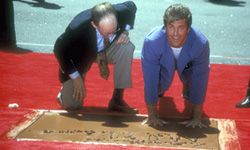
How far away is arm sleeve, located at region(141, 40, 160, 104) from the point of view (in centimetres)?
333

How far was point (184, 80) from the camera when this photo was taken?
152 inches

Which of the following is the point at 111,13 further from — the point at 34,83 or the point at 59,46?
the point at 34,83

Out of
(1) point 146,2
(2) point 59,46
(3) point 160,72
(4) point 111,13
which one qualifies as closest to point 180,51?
(3) point 160,72

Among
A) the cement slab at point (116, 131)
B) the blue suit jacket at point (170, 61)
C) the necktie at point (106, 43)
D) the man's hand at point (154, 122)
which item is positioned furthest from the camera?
Answer: the necktie at point (106, 43)

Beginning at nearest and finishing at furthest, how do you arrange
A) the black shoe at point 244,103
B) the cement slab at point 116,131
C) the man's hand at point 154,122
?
the cement slab at point 116,131, the man's hand at point 154,122, the black shoe at point 244,103

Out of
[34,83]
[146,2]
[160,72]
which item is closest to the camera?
[160,72]

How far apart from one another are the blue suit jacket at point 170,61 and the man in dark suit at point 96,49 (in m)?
0.32

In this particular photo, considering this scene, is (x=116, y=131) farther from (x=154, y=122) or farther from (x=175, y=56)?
(x=175, y=56)

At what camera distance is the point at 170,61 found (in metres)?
3.38

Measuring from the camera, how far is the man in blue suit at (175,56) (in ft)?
10.3

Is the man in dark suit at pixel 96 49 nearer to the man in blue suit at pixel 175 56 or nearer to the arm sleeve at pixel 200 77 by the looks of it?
the man in blue suit at pixel 175 56

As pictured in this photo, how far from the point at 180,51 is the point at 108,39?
2.13ft

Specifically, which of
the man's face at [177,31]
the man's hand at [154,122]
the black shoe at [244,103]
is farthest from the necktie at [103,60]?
the black shoe at [244,103]

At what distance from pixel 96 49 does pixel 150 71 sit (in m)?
0.54
